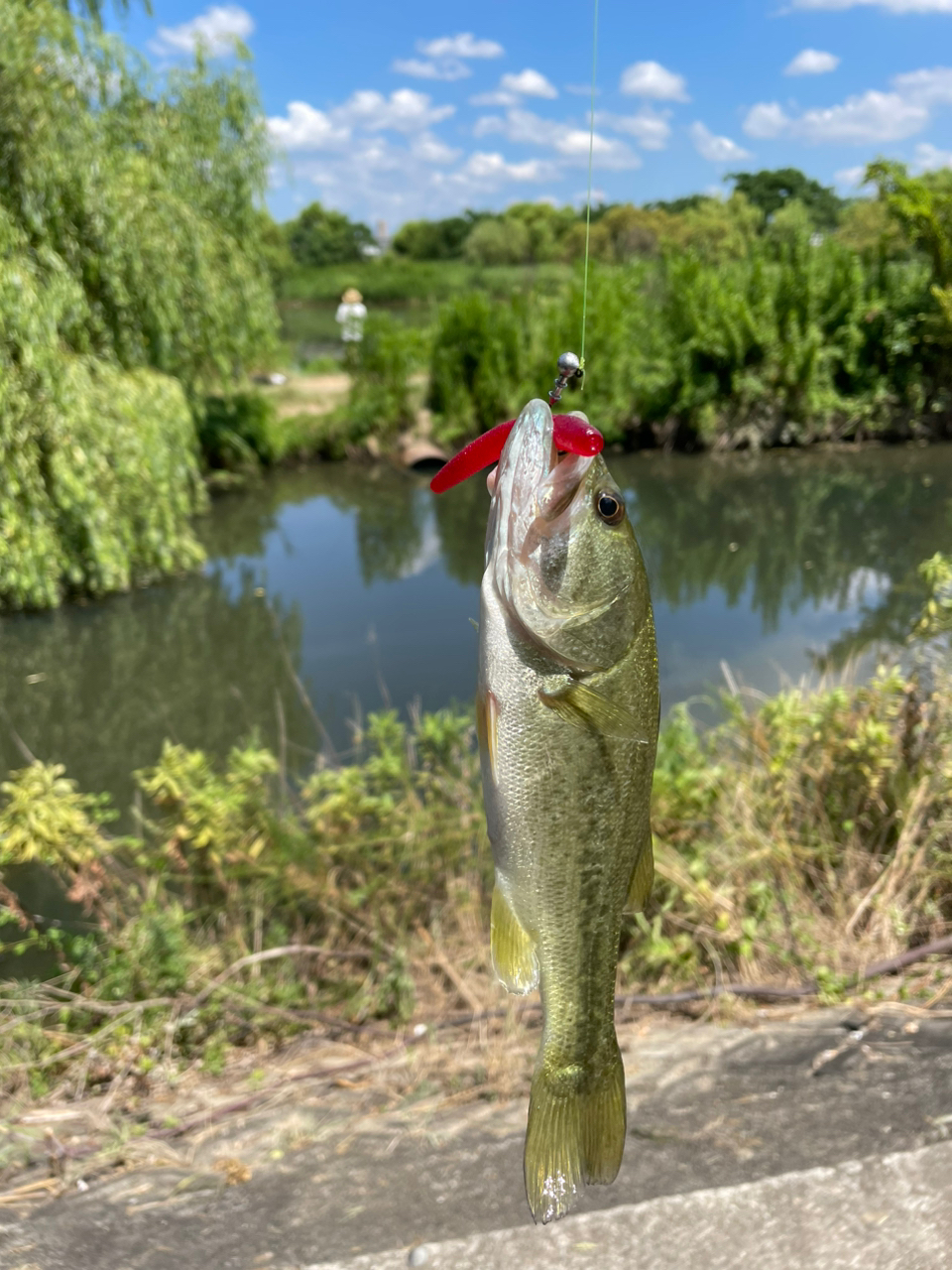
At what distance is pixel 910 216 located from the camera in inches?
693

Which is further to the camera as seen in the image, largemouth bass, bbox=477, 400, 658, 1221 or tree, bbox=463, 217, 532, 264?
tree, bbox=463, 217, 532, 264

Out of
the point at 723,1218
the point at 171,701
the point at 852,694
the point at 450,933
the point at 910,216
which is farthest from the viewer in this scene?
the point at 910,216

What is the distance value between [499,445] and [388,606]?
10727mm

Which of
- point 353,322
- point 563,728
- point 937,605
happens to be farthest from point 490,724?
point 353,322

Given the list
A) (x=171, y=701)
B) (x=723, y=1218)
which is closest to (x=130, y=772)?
(x=171, y=701)

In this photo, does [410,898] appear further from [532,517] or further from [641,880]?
[532,517]

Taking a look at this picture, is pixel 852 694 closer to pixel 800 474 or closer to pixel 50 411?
pixel 50 411

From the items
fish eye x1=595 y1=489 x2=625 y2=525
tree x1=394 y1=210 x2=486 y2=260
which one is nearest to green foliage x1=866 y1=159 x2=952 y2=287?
fish eye x1=595 y1=489 x2=625 y2=525

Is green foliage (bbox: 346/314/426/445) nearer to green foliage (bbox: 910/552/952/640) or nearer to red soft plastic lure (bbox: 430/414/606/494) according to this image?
green foliage (bbox: 910/552/952/640)

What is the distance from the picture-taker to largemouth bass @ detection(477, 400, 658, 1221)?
128 centimetres

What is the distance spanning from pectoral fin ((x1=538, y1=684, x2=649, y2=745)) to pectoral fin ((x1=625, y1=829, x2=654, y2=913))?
0.70 ft

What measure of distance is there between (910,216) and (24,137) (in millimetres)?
15201

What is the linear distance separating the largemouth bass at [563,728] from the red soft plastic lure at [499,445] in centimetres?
3

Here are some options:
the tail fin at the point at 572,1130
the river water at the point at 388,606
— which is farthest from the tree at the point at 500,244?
the tail fin at the point at 572,1130
